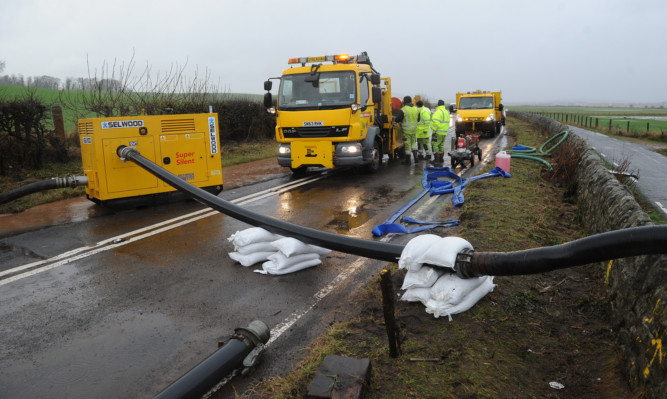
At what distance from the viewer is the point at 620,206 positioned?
16.1 feet

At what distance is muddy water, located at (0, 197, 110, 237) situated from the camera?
7551mm

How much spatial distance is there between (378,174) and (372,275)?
754cm

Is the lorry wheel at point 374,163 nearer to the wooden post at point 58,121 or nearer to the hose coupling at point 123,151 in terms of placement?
the hose coupling at point 123,151

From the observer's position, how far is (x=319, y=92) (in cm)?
1130

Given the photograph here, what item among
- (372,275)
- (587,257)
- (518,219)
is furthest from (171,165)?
(587,257)

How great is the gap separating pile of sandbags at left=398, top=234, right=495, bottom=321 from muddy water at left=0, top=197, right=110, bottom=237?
6328 mm

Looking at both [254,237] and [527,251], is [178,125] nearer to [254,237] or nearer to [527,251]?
[254,237]

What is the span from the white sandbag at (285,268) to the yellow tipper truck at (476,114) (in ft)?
59.5

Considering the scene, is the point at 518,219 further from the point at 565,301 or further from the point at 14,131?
the point at 14,131

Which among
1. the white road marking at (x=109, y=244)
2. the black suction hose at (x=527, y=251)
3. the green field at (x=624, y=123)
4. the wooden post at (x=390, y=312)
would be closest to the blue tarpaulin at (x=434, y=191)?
the black suction hose at (x=527, y=251)

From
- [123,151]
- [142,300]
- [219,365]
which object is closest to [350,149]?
[123,151]

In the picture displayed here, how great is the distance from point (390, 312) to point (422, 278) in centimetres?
101

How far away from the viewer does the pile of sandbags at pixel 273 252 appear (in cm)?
528

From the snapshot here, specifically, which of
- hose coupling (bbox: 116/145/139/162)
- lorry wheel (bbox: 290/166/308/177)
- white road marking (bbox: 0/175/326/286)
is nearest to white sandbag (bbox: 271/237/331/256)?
white road marking (bbox: 0/175/326/286)
